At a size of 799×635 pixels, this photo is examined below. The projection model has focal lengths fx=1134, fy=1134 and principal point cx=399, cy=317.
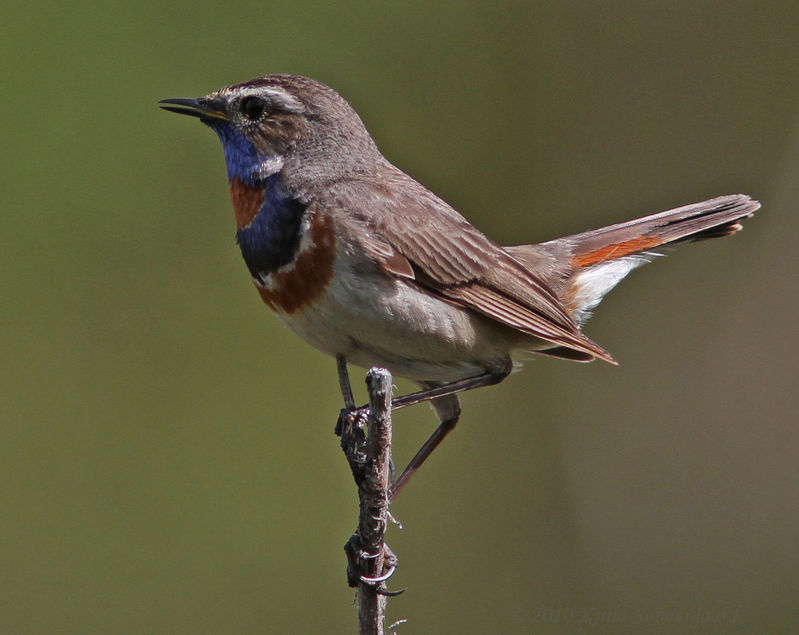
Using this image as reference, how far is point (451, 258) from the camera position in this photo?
4.69 meters

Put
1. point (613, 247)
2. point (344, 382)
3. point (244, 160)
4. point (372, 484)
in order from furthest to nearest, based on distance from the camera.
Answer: point (613, 247), point (244, 160), point (344, 382), point (372, 484)

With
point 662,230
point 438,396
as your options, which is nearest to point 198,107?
point 438,396

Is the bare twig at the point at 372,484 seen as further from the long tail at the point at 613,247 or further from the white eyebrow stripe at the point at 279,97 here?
the long tail at the point at 613,247

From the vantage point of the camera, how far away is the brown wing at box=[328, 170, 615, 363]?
4.53 metres

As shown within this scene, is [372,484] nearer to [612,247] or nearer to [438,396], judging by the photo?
[438,396]

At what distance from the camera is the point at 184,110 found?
193 inches

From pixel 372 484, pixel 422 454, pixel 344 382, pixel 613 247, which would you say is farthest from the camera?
pixel 613 247

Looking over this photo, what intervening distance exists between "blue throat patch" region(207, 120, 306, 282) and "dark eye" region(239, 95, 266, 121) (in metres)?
0.12

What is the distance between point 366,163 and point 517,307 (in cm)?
90

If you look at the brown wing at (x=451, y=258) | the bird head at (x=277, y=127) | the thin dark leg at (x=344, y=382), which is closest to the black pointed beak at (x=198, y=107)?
the bird head at (x=277, y=127)

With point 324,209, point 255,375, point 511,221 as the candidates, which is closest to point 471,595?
point 255,375

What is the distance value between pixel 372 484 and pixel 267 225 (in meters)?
1.24

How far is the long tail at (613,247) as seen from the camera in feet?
17.7

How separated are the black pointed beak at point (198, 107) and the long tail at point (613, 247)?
150 cm
